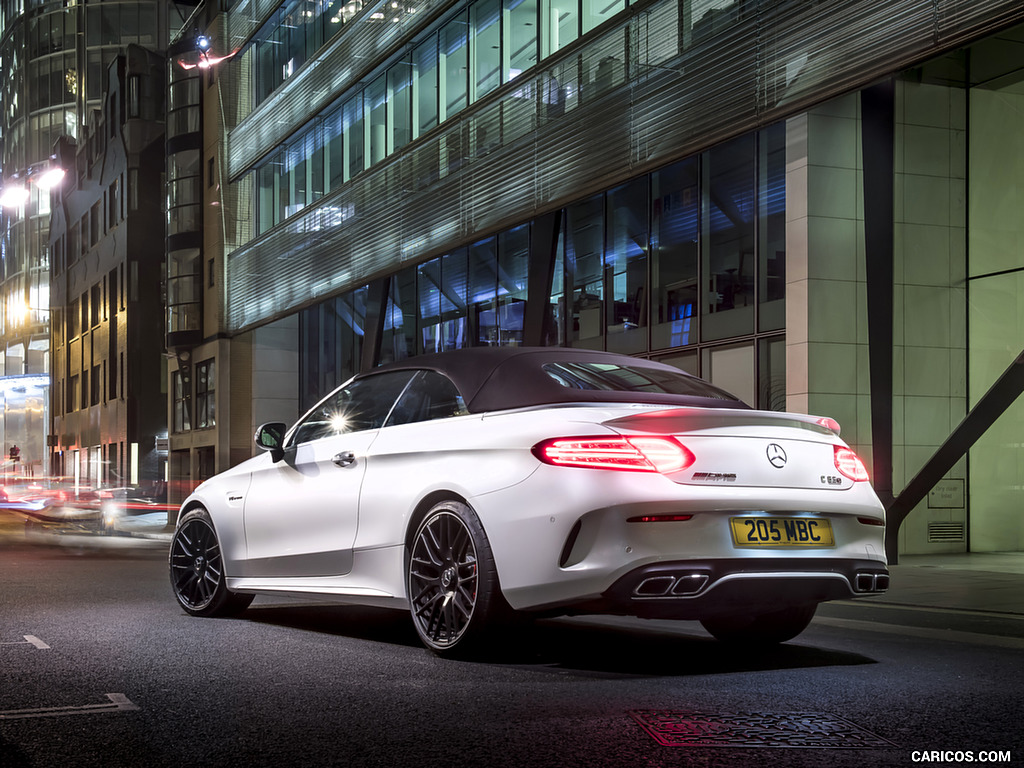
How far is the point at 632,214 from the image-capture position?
19625 millimetres

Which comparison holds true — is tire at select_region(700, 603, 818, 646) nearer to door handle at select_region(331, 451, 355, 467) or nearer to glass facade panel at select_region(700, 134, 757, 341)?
door handle at select_region(331, 451, 355, 467)

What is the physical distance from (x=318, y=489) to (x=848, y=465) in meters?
2.97

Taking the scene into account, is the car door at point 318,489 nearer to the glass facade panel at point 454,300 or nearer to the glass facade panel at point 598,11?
the glass facade panel at point 598,11

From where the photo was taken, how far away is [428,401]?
6.67 m

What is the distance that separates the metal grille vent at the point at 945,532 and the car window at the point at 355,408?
11.1 m

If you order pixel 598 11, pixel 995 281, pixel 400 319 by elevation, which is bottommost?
pixel 995 281

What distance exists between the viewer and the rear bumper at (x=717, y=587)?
5309 millimetres

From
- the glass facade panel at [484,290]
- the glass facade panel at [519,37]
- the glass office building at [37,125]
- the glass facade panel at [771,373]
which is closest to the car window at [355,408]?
the glass facade panel at [771,373]

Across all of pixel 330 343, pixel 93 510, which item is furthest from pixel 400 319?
pixel 93 510

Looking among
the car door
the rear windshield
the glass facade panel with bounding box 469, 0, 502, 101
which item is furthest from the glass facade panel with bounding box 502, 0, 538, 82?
the rear windshield

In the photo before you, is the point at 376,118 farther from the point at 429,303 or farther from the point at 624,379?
the point at 624,379

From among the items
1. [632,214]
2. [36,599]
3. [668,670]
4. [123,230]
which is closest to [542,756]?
[668,670]

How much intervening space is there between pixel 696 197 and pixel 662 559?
1352cm

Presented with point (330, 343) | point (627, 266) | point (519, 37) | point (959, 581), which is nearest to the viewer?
point (959, 581)
